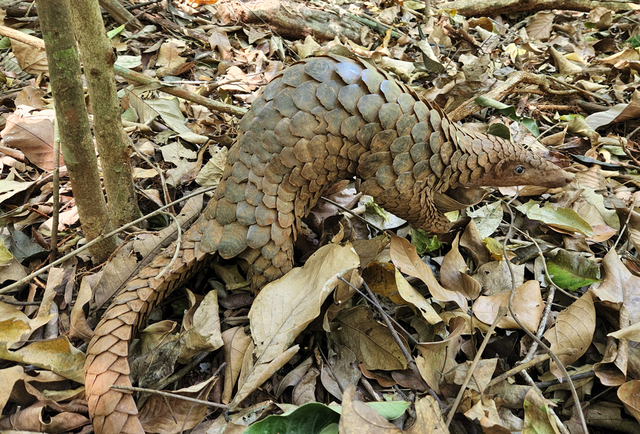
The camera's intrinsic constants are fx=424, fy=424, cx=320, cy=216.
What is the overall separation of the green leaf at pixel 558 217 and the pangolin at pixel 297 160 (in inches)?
33.9

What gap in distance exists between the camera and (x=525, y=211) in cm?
249

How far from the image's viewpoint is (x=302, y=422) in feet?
4.34

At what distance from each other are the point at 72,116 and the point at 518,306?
6.15 ft

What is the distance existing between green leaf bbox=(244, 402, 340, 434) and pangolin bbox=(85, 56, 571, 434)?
600 millimetres

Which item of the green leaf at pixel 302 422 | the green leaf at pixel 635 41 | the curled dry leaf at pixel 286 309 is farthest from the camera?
the green leaf at pixel 635 41

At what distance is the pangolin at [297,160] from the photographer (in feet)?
5.44

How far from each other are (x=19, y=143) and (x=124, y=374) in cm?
163

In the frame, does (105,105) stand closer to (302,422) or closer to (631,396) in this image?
(302,422)

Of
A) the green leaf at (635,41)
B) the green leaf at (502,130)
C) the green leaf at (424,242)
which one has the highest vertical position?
the green leaf at (635,41)

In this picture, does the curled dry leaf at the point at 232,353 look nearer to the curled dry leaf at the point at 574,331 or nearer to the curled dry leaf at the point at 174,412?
the curled dry leaf at the point at 174,412

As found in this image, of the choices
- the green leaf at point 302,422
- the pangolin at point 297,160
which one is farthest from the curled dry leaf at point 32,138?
the green leaf at point 302,422

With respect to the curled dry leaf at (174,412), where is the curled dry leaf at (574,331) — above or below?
above

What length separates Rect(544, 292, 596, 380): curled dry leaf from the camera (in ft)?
5.53

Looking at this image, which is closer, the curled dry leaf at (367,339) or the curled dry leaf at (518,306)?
the curled dry leaf at (367,339)
